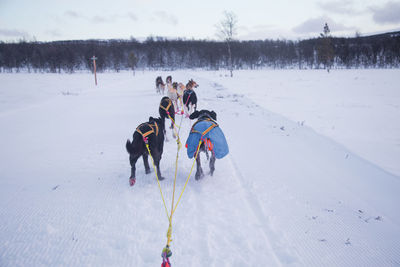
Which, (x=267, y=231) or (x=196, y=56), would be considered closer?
(x=267, y=231)

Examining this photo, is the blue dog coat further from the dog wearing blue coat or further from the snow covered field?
the snow covered field

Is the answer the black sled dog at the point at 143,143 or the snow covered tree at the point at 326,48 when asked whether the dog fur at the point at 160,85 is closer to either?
the black sled dog at the point at 143,143

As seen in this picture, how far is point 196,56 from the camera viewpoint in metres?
97.9

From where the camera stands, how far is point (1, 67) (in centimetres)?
6550

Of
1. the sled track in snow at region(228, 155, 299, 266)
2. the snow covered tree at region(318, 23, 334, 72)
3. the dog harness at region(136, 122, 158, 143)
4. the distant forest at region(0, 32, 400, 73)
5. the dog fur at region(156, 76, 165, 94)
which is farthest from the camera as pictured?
the distant forest at region(0, 32, 400, 73)

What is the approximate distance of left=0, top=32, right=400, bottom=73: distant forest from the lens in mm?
59719

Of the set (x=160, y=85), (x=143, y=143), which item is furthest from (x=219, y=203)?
Answer: (x=160, y=85)

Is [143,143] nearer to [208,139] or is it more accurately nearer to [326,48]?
[208,139]

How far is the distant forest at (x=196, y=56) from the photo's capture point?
59.7 meters

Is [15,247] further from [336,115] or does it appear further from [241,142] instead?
[336,115]

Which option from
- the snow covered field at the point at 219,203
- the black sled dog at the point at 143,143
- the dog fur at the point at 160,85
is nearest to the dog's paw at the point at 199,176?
the snow covered field at the point at 219,203

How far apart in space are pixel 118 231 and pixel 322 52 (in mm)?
49284

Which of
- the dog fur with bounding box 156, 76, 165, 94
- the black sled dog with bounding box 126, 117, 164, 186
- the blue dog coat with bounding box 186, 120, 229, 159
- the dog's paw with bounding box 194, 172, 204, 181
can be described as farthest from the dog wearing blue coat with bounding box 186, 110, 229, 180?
the dog fur with bounding box 156, 76, 165, 94

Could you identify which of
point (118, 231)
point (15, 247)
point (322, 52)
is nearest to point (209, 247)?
point (118, 231)
